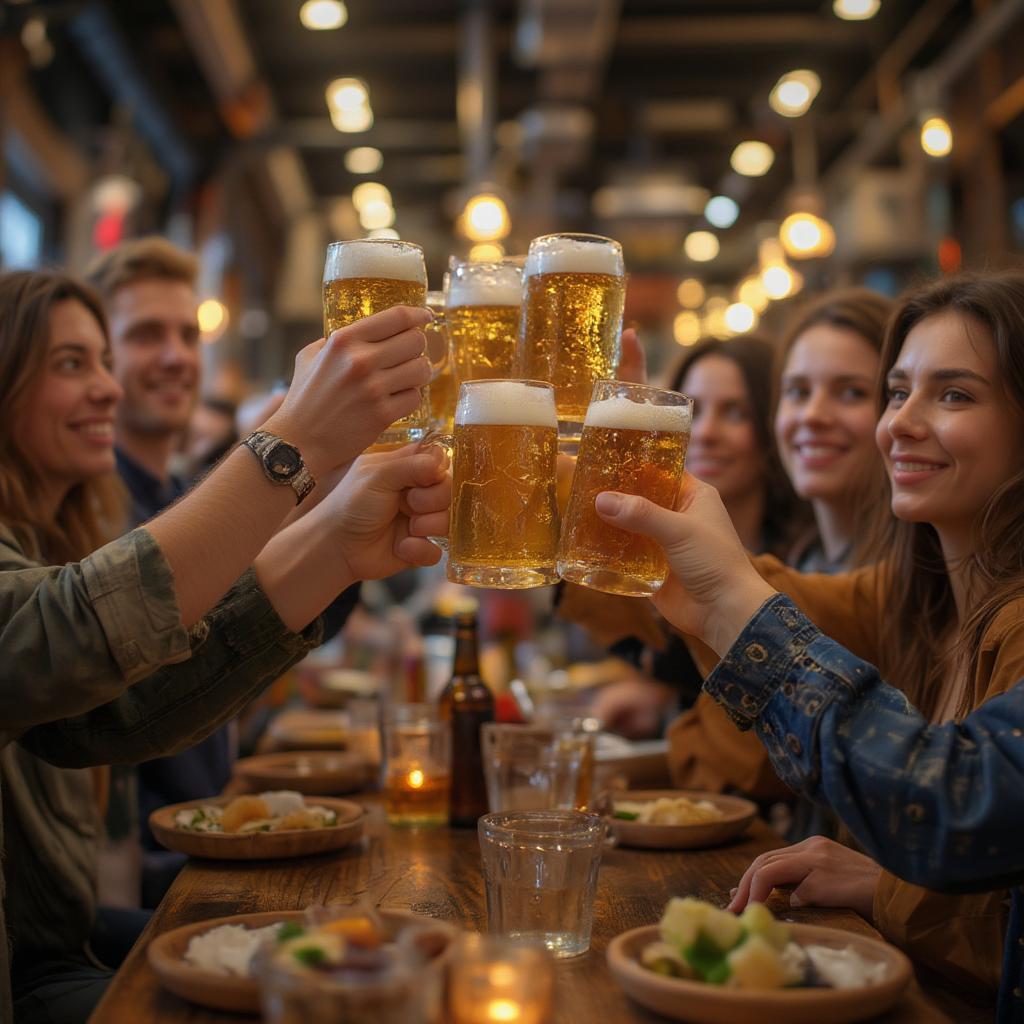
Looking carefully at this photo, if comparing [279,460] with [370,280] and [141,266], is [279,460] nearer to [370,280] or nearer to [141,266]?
[370,280]

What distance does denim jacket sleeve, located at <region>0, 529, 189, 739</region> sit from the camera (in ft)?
4.27

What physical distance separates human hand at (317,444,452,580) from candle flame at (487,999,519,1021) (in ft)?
2.73

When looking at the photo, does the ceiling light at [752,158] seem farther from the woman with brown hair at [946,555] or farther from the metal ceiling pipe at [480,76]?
the woman with brown hair at [946,555]

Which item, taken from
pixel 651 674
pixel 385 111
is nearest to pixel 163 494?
pixel 651 674

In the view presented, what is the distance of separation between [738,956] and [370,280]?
0.88 m

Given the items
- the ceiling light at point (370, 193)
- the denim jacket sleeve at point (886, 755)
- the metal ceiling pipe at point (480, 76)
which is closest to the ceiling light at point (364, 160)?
the ceiling light at point (370, 193)

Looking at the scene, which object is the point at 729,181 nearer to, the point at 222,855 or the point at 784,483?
the point at 784,483

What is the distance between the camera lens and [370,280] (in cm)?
148

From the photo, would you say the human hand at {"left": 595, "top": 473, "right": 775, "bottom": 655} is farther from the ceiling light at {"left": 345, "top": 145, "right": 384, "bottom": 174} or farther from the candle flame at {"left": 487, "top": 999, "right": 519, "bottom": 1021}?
the ceiling light at {"left": 345, "top": 145, "right": 384, "bottom": 174}

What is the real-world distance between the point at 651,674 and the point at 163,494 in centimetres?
151

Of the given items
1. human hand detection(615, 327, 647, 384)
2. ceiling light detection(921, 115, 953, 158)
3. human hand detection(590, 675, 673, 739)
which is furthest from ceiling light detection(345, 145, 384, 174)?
human hand detection(615, 327, 647, 384)

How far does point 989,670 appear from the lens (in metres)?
1.49

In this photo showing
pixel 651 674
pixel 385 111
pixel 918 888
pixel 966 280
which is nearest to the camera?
pixel 918 888

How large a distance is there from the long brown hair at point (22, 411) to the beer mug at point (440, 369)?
2.56ft
